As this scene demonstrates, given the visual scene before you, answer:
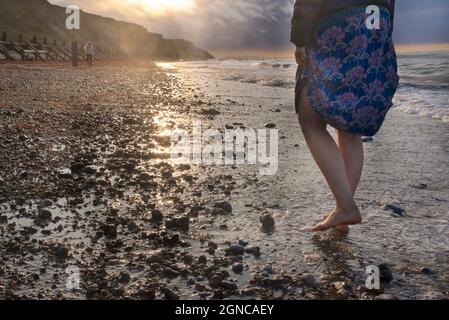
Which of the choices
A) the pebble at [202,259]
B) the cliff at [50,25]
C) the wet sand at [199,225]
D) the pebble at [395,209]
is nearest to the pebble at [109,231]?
the wet sand at [199,225]

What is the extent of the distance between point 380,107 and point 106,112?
7033mm

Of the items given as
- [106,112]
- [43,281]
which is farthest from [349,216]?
[106,112]

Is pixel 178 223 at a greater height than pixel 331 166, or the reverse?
pixel 331 166

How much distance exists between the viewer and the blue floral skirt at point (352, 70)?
285 centimetres

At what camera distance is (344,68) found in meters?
2.86

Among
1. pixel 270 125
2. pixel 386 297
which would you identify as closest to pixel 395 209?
pixel 386 297

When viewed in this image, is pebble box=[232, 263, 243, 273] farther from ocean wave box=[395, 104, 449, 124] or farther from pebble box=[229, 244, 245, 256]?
ocean wave box=[395, 104, 449, 124]

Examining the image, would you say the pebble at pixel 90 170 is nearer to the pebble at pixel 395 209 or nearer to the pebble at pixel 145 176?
the pebble at pixel 145 176

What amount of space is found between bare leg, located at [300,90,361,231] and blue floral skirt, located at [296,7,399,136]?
15cm

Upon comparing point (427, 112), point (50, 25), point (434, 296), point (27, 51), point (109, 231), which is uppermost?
point (50, 25)

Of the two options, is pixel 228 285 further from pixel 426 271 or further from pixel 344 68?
pixel 344 68

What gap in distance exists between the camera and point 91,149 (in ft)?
18.3

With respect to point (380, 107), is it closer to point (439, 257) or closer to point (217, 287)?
point (439, 257)

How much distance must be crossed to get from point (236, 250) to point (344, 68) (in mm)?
1331
